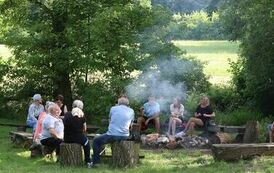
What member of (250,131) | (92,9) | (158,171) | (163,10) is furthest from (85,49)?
(158,171)

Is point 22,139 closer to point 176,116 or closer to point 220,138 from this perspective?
point 176,116

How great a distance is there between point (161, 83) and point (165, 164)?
22.0 ft

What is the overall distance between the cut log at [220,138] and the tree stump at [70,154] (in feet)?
13.2

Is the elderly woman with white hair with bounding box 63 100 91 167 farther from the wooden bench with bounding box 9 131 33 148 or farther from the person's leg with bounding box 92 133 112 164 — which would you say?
the wooden bench with bounding box 9 131 33 148

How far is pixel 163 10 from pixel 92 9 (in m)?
2.30

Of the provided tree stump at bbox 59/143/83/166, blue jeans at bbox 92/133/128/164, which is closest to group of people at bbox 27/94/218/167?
blue jeans at bbox 92/133/128/164

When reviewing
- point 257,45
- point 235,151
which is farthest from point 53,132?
point 257,45

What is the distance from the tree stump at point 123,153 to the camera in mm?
10219

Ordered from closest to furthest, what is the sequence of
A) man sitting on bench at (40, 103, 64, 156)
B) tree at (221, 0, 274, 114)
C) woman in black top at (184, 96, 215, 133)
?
man sitting on bench at (40, 103, 64, 156) → woman in black top at (184, 96, 215, 133) → tree at (221, 0, 274, 114)

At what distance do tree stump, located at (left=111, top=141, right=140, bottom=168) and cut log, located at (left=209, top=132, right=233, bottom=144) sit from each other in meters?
3.44

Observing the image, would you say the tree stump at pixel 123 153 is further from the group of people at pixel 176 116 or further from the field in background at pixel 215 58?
the field in background at pixel 215 58

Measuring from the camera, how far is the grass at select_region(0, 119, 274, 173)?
984cm

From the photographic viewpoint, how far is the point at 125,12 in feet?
56.5

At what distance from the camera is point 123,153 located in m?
10.2
